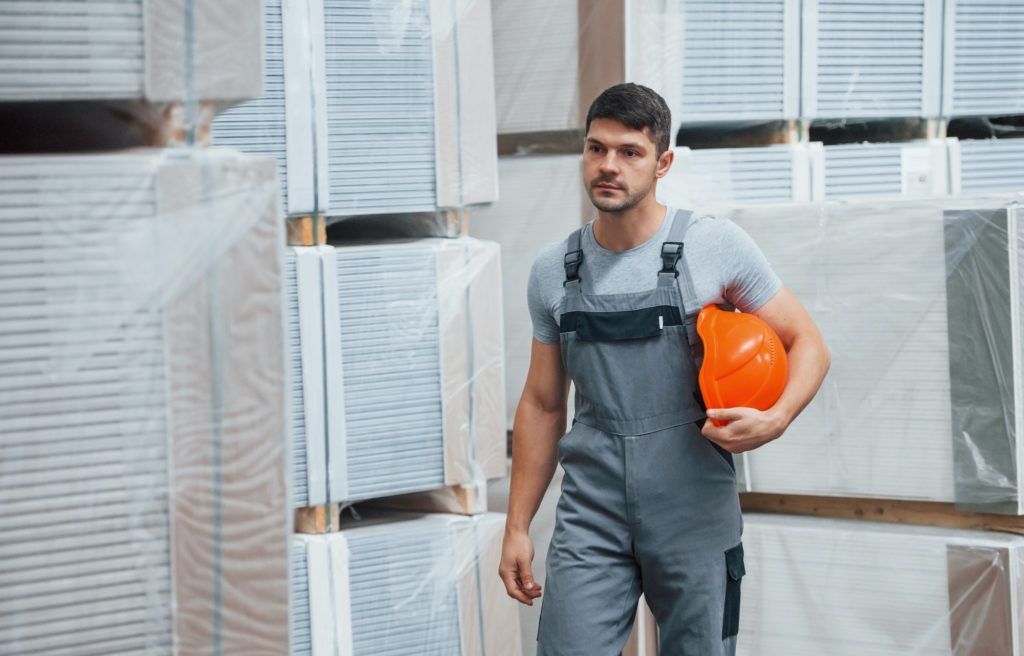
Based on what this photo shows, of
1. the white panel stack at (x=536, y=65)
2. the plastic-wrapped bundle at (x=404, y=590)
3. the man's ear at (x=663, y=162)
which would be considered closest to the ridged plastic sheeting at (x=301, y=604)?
the plastic-wrapped bundle at (x=404, y=590)

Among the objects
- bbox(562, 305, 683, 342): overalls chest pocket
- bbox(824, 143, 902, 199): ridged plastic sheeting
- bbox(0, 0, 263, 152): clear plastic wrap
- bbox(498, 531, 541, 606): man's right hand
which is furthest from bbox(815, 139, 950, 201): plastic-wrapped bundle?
bbox(0, 0, 263, 152): clear plastic wrap

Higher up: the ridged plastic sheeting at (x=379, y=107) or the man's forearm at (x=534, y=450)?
the ridged plastic sheeting at (x=379, y=107)

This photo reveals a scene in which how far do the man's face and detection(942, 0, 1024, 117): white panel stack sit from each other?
1.77 meters

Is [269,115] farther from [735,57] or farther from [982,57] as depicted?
→ [982,57]

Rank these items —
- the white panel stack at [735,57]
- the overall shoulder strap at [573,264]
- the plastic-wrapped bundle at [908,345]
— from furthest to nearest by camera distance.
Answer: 1. the white panel stack at [735,57]
2. the plastic-wrapped bundle at [908,345]
3. the overall shoulder strap at [573,264]

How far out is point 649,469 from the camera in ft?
9.45

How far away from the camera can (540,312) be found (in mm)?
3145

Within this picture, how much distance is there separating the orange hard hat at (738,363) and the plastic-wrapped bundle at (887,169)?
157cm

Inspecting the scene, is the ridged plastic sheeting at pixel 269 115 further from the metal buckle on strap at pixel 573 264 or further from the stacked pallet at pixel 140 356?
the stacked pallet at pixel 140 356

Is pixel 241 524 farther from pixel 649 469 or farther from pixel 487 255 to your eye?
pixel 487 255

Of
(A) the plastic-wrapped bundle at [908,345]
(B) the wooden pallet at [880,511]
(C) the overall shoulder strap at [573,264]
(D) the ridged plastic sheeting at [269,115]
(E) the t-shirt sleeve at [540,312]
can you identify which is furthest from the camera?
(B) the wooden pallet at [880,511]

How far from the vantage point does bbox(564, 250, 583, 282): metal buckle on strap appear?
9.92 feet

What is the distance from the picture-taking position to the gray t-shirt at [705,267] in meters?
2.94

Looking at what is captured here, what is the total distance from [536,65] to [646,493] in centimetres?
200
